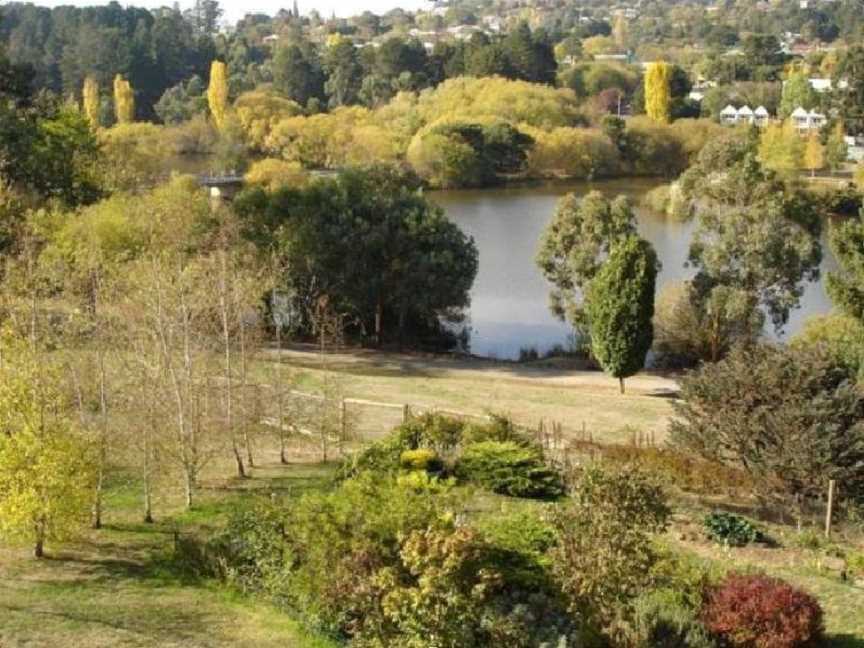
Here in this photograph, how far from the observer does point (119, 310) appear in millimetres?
21234

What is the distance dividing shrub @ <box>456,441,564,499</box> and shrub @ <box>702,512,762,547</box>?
7.77ft

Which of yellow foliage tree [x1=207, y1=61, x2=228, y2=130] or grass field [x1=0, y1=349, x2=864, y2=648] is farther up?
yellow foliage tree [x1=207, y1=61, x2=228, y2=130]

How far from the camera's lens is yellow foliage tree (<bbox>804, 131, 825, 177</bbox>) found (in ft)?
207

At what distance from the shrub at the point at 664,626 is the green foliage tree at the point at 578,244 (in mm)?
16715

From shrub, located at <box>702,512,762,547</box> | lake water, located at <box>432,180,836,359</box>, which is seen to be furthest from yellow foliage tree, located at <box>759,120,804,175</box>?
shrub, located at <box>702,512,762,547</box>

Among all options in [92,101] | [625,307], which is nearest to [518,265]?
[625,307]

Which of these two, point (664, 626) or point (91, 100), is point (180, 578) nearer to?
point (664, 626)

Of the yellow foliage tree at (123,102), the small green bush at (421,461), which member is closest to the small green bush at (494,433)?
the small green bush at (421,461)

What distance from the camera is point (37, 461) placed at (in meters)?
13.4

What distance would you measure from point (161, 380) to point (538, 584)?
288 inches

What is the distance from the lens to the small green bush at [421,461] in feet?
53.6

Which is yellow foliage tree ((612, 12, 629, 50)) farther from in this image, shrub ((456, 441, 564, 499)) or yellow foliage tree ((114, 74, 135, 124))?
shrub ((456, 441, 564, 499))

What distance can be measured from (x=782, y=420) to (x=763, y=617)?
5544mm

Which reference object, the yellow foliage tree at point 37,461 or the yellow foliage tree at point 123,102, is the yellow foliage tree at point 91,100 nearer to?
the yellow foliage tree at point 123,102
